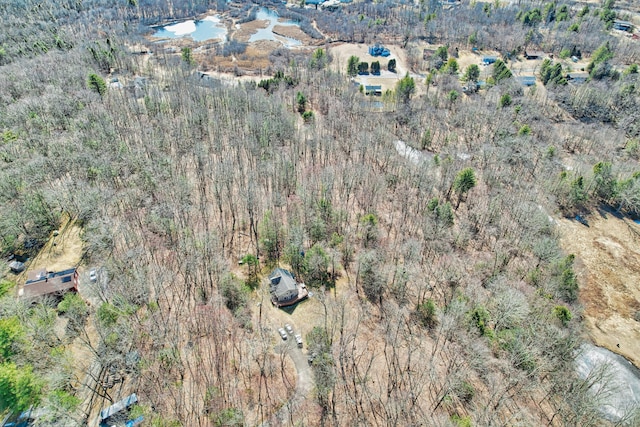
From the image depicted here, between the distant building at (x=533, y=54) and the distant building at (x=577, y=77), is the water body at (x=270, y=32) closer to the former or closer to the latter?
the distant building at (x=533, y=54)

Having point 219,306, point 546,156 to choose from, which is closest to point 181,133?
point 219,306

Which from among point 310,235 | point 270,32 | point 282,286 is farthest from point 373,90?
point 270,32

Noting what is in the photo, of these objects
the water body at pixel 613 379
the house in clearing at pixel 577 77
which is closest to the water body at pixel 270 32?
the house in clearing at pixel 577 77

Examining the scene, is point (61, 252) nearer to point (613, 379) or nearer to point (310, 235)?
point (310, 235)

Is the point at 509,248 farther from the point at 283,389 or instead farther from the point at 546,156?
the point at 283,389

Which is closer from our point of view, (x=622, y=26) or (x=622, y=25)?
(x=622, y=25)

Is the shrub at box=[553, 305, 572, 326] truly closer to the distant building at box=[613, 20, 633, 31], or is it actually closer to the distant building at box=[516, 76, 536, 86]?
the distant building at box=[516, 76, 536, 86]
